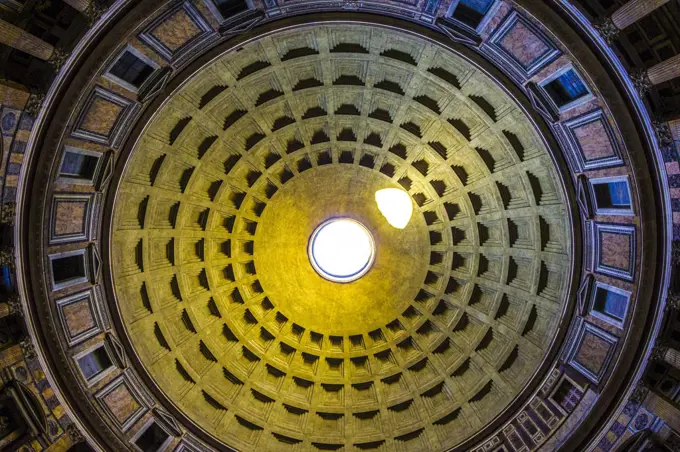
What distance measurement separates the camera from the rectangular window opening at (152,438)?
30.5 metres

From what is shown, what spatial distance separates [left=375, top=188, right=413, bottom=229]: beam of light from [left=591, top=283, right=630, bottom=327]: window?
472 inches

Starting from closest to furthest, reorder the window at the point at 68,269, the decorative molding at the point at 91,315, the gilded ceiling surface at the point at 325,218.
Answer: the window at the point at 68,269 < the decorative molding at the point at 91,315 < the gilded ceiling surface at the point at 325,218

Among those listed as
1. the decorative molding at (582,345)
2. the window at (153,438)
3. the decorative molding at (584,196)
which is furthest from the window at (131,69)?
the decorative molding at (582,345)

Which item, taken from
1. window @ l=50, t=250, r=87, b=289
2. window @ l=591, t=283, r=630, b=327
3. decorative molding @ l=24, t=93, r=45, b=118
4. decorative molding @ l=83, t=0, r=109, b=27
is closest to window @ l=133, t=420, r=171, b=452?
window @ l=50, t=250, r=87, b=289

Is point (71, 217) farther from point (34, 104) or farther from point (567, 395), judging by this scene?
point (567, 395)

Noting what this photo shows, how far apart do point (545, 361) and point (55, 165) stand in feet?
87.3

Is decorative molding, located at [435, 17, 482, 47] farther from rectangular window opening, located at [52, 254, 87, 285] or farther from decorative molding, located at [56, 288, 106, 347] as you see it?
decorative molding, located at [56, 288, 106, 347]

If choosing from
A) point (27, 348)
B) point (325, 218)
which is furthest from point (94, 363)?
point (325, 218)

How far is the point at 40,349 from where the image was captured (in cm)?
2597

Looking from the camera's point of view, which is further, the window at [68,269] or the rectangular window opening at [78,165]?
the window at [68,269]

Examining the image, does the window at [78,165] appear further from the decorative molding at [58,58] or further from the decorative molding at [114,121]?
the decorative molding at [58,58]

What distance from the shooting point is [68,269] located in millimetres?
27500

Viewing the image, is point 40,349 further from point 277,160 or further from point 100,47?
point 277,160

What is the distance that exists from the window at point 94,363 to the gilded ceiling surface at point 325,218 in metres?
2.16
